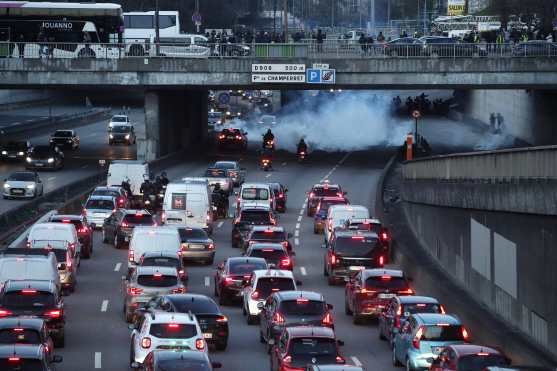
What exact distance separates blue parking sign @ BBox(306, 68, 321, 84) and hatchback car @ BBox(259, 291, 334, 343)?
4895 centimetres

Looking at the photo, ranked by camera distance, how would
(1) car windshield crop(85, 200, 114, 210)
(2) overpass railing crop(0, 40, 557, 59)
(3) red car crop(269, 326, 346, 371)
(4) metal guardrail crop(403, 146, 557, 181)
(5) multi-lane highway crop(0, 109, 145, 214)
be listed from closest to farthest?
(3) red car crop(269, 326, 346, 371) → (4) metal guardrail crop(403, 146, 557, 181) → (1) car windshield crop(85, 200, 114, 210) → (5) multi-lane highway crop(0, 109, 145, 214) → (2) overpass railing crop(0, 40, 557, 59)

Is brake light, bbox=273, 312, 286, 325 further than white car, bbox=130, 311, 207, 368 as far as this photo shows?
Yes

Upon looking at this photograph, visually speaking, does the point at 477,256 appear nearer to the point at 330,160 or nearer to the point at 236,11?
the point at 330,160

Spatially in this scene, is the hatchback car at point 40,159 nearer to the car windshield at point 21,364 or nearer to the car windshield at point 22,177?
the car windshield at point 22,177

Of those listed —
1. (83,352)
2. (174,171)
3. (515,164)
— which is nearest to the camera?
(83,352)

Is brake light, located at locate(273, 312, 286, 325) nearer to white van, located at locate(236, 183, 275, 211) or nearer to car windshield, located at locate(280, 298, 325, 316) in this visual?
car windshield, located at locate(280, 298, 325, 316)

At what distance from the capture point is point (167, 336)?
27203 millimetres

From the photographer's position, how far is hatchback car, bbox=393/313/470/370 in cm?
2772

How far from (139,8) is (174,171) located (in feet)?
288

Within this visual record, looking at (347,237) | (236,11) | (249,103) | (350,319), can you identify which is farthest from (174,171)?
(236,11)

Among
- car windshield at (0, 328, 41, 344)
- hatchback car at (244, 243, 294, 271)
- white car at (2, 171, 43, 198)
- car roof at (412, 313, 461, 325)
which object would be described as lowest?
white car at (2, 171, 43, 198)

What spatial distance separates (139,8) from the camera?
540 ft

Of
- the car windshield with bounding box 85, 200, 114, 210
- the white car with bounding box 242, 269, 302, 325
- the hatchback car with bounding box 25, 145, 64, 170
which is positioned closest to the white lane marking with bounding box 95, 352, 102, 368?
the white car with bounding box 242, 269, 302, 325

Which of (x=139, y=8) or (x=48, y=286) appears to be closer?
(x=48, y=286)
